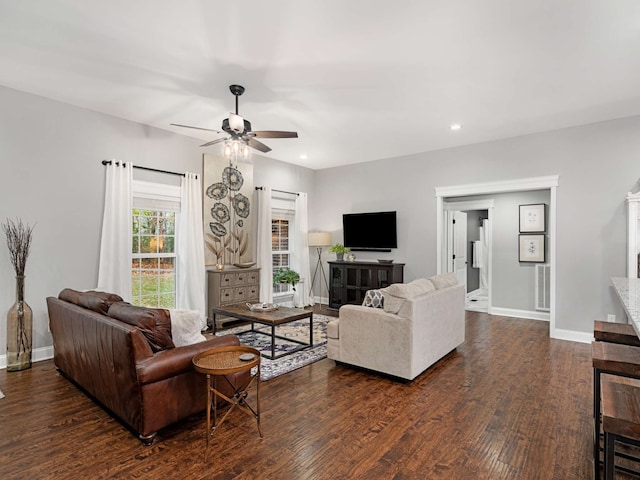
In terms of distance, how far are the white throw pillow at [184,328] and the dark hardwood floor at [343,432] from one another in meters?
0.59

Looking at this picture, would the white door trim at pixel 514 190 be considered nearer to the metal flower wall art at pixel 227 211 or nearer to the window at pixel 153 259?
the metal flower wall art at pixel 227 211

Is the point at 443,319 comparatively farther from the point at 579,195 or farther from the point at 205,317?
the point at 205,317

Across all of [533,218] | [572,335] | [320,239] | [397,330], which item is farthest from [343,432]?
[533,218]

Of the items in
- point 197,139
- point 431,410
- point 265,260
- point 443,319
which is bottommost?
point 431,410

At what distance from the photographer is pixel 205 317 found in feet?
17.7

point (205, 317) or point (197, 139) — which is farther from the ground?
point (197, 139)

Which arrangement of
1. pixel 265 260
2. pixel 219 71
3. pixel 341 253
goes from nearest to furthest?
1. pixel 219 71
2. pixel 265 260
3. pixel 341 253

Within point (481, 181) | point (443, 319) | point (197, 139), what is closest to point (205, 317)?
point (197, 139)

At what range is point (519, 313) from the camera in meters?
6.26

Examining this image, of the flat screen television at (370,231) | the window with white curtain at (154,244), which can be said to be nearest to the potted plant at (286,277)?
the flat screen television at (370,231)

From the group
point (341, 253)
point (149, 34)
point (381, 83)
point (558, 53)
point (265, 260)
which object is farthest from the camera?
point (341, 253)

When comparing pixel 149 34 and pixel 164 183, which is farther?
pixel 164 183

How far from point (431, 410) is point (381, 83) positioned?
306 centimetres

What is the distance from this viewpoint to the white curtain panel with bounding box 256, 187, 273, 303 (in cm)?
625
